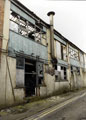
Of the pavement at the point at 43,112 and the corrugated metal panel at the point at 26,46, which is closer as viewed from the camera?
the pavement at the point at 43,112

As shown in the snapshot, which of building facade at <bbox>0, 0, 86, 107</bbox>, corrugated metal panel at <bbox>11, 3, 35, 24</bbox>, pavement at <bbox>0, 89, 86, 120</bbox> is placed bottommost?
pavement at <bbox>0, 89, 86, 120</bbox>

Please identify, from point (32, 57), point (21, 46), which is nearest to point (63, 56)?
point (32, 57)

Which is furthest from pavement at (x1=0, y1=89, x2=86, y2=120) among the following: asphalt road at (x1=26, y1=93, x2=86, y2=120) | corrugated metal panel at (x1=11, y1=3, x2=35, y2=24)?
corrugated metal panel at (x1=11, y1=3, x2=35, y2=24)

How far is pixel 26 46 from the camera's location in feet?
32.0

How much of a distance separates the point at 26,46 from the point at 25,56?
0.97 meters

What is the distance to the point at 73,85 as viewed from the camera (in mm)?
17891

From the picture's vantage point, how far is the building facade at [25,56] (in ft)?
25.2

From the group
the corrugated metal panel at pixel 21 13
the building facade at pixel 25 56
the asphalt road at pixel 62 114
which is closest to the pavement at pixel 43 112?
the asphalt road at pixel 62 114

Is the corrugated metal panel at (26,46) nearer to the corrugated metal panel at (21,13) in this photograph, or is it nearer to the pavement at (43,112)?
the corrugated metal panel at (21,13)

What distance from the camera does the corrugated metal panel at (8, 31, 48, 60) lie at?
8547 millimetres

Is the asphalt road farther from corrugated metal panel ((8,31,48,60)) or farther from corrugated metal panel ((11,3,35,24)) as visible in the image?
corrugated metal panel ((11,3,35,24))

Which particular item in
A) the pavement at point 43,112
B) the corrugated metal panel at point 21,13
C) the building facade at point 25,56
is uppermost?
the corrugated metal panel at point 21,13

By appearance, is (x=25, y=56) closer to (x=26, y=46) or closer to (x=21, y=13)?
(x=26, y=46)

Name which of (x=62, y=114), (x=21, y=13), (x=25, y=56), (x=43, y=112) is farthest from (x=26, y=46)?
(x=62, y=114)
